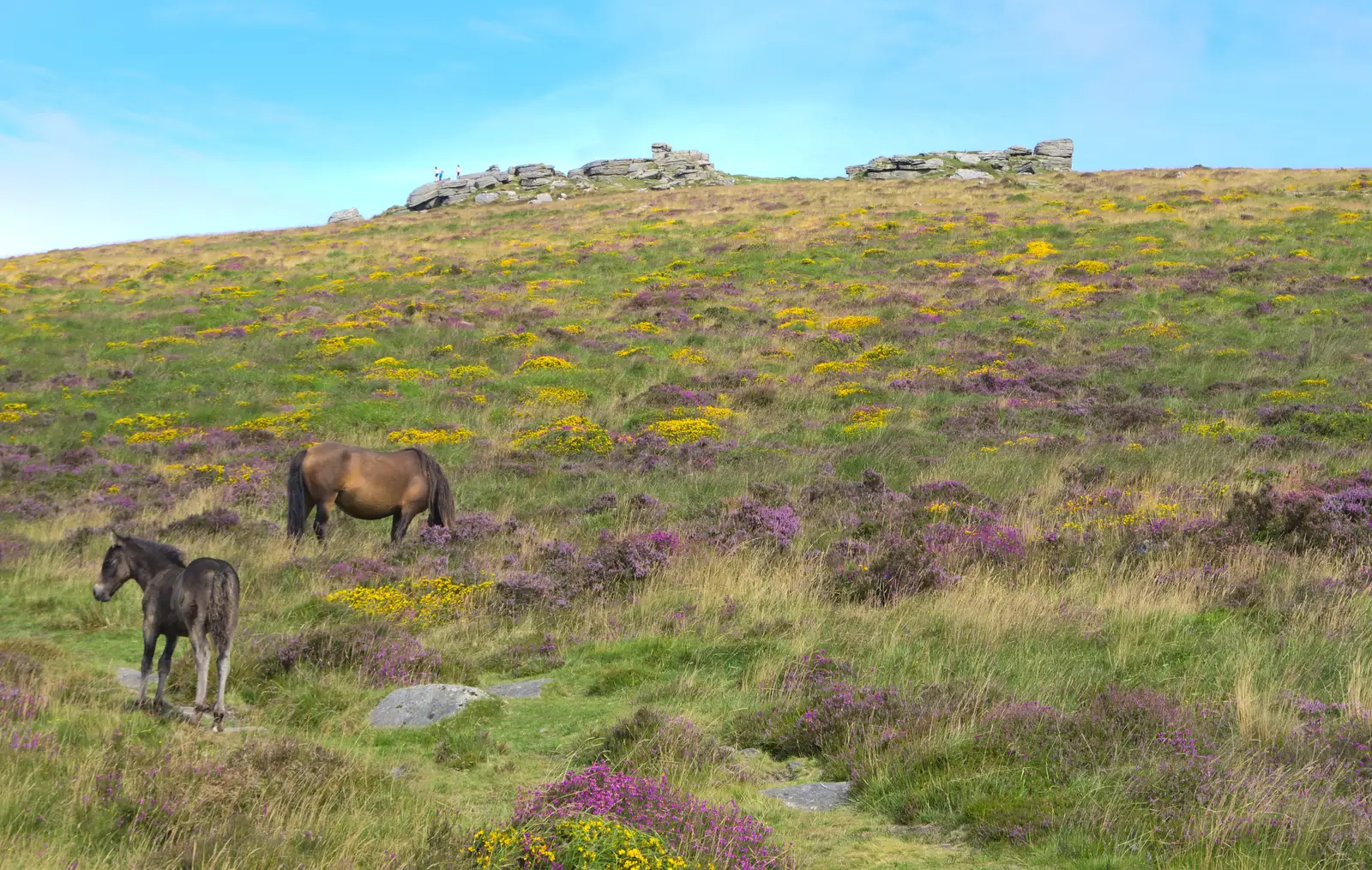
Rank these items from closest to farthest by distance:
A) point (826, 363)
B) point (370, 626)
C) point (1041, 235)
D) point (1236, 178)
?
1. point (370, 626)
2. point (826, 363)
3. point (1041, 235)
4. point (1236, 178)

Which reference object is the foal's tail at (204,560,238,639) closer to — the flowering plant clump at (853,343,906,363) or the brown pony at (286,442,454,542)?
the brown pony at (286,442,454,542)

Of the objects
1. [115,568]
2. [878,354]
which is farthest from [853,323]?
[115,568]

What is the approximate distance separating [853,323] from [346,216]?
57.0 m

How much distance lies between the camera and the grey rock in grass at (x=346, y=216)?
71562 mm

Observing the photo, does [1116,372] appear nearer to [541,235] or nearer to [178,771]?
[178,771]

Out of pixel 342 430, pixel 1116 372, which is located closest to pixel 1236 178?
pixel 1116 372

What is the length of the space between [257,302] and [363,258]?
9421 millimetres

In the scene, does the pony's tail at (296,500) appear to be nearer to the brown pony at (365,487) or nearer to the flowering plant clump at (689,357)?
the brown pony at (365,487)

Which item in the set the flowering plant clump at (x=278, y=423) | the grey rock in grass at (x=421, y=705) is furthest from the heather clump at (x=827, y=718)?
the flowering plant clump at (x=278, y=423)

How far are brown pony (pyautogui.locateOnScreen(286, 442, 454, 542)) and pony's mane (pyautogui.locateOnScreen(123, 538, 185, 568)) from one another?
5124 millimetres

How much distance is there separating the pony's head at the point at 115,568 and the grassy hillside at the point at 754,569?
0.83 meters

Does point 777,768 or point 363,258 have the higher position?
point 363,258

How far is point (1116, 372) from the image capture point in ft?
73.3

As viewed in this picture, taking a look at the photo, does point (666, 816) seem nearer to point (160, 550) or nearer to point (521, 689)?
point (521, 689)
